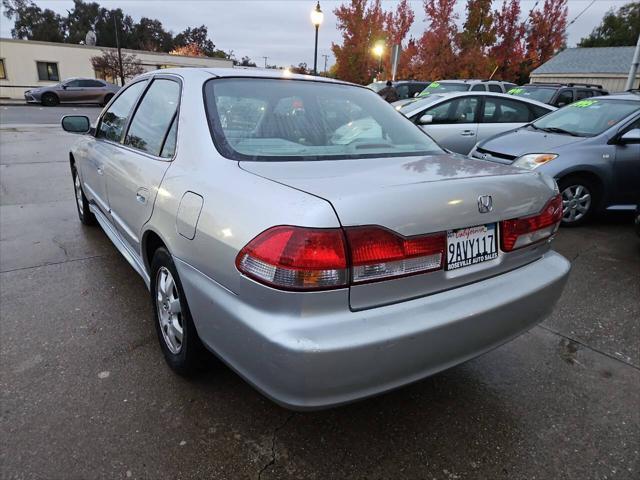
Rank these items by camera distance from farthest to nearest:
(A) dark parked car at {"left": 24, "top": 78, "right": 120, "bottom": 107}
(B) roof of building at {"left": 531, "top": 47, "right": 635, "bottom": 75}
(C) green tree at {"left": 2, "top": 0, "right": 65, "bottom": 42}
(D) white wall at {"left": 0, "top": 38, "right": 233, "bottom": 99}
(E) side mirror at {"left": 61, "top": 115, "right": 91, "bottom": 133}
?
(C) green tree at {"left": 2, "top": 0, "right": 65, "bottom": 42}, (B) roof of building at {"left": 531, "top": 47, "right": 635, "bottom": 75}, (D) white wall at {"left": 0, "top": 38, "right": 233, "bottom": 99}, (A) dark parked car at {"left": 24, "top": 78, "right": 120, "bottom": 107}, (E) side mirror at {"left": 61, "top": 115, "right": 91, "bottom": 133}

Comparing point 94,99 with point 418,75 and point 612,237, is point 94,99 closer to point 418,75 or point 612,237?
point 418,75

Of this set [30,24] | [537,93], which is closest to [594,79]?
[537,93]

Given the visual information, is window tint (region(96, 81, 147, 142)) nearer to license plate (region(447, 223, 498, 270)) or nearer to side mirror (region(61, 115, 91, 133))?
side mirror (region(61, 115, 91, 133))

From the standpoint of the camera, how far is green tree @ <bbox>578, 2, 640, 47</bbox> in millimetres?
53031

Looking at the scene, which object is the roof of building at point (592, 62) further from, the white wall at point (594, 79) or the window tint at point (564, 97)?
the window tint at point (564, 97)

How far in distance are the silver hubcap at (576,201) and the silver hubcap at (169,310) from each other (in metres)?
4.85

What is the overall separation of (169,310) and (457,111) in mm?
6720

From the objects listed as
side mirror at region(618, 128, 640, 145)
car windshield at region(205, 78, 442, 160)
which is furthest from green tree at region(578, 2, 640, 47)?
A: car windshield at region(205, 78, 442, 160)

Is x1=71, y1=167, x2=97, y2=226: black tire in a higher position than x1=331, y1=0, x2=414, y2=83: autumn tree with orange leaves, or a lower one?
lower

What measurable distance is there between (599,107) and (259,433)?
6.24m

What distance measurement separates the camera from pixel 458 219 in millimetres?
1865

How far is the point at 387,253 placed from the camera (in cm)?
171

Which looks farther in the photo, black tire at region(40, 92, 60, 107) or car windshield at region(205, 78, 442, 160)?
black tire at region(40, 92, 60, 107)

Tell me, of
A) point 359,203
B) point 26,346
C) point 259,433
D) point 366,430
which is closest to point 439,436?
point 366,430
